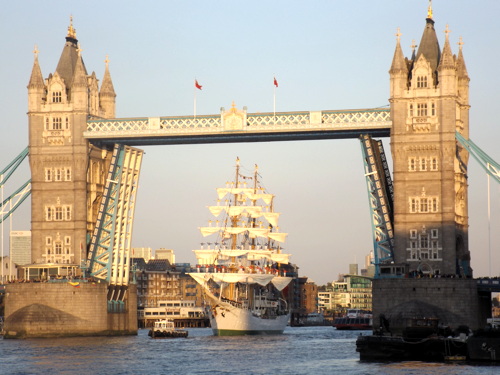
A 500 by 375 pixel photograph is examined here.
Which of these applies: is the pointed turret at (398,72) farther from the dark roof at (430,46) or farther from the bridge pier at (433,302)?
the bridge pier at (433,302)

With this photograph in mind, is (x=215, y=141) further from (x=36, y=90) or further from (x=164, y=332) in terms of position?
(x=164, y=332)

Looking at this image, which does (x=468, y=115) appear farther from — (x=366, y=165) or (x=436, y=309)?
(x=436, y=309)

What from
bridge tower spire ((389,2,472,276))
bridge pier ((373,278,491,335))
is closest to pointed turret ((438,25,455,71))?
bridge tower spire ((389,2,472,276))

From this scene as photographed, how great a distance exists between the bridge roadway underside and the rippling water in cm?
2167

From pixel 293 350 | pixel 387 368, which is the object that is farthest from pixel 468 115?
pixel 387 368

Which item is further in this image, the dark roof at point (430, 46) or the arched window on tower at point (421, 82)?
the dark roof at point (430, 46)

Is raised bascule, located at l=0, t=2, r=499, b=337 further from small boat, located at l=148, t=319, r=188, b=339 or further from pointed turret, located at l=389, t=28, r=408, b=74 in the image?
small boat, located at l=148, t=319, r=188, b=339

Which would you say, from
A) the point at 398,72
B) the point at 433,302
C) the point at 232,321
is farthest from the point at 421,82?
the point at 232,321

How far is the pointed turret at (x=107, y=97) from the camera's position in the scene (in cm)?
15212

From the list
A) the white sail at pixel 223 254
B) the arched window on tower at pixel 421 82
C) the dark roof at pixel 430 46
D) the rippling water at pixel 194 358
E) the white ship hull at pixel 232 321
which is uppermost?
the dark roof at pixel 430 46

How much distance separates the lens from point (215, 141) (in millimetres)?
143375

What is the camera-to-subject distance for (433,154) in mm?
135125

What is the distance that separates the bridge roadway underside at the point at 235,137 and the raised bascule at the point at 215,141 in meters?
0.16

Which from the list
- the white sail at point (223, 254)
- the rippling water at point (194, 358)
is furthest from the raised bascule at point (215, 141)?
the white sail at point (223, 254)
